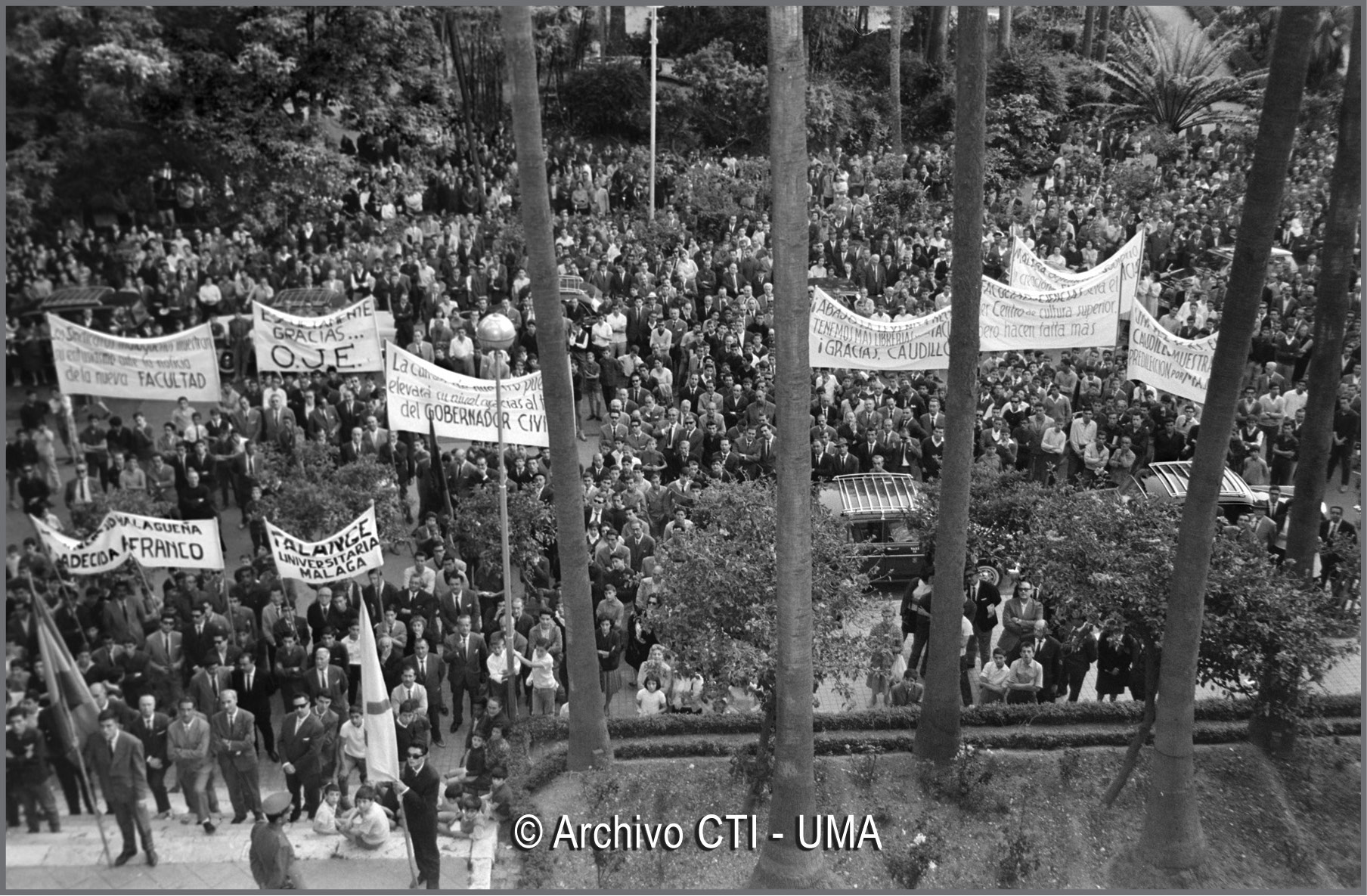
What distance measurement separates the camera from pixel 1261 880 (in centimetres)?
1364

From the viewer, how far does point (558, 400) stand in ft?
47.7

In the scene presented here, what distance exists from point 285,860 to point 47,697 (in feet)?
9.23

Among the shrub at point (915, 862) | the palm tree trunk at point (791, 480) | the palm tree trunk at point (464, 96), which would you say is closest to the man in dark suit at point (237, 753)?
the palm tree trunk at point (791, 480)

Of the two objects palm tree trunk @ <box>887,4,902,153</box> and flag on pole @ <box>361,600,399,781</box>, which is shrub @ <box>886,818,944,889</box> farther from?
palm tree trunk @ <box>887,4,902,153</box>

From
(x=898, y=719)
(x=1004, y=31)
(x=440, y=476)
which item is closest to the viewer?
(x=898, y=719)

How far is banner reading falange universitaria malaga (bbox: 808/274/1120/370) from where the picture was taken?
2162 cm

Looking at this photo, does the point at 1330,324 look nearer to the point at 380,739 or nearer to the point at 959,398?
the point at 959,398

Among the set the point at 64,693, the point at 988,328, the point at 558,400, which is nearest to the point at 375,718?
the point at 64,693

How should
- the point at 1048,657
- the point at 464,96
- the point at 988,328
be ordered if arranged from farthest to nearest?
the point at 464,96 → the point at 988,328 → the point at 1048,657

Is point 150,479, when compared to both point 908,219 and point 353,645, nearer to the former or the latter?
point 353,645

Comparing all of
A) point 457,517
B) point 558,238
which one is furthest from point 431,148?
point 457,517

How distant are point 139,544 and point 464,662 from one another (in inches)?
166

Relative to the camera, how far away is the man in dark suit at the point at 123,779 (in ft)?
43.2

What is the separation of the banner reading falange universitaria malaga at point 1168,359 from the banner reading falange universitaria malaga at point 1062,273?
93 cm
